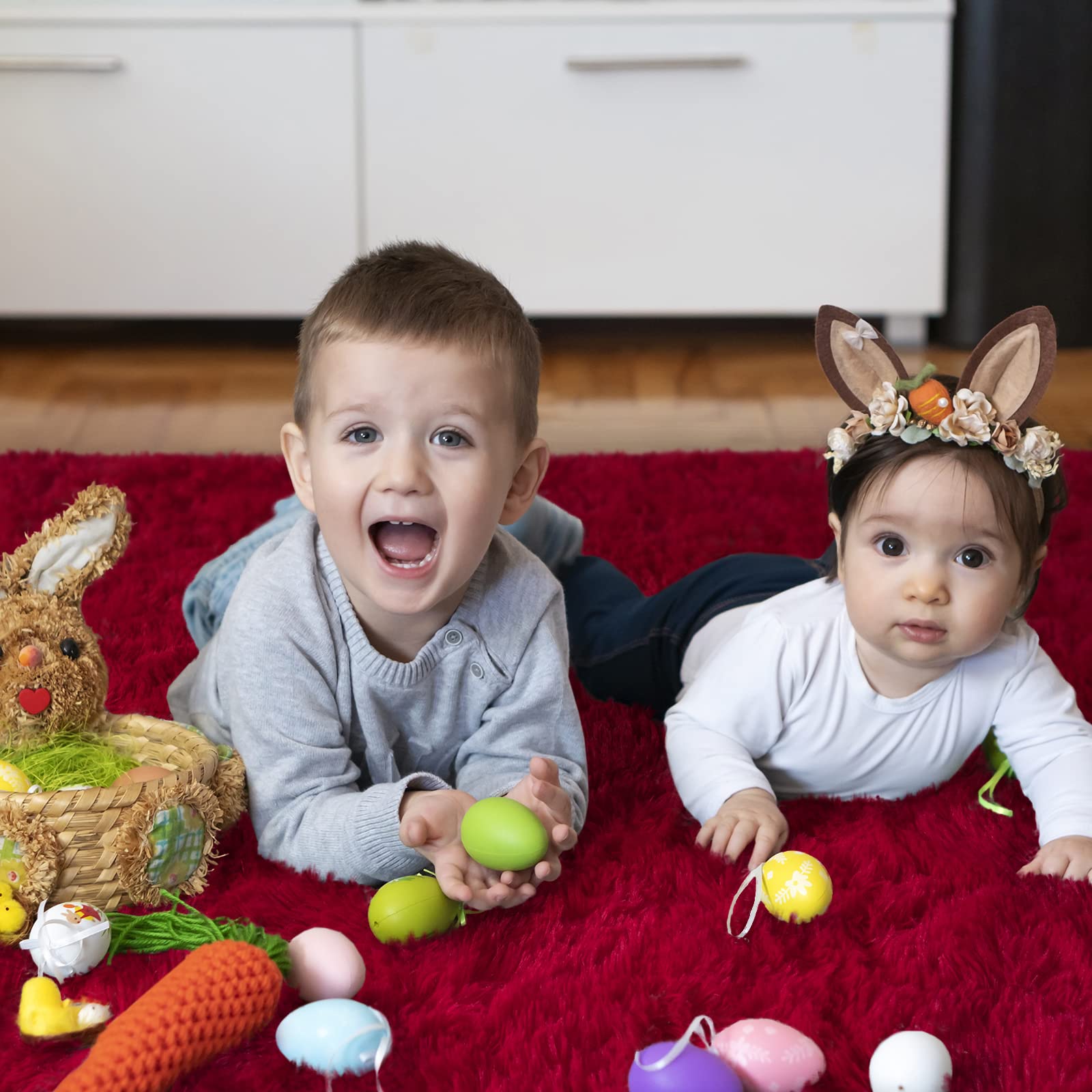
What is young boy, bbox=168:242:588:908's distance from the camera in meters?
0.94

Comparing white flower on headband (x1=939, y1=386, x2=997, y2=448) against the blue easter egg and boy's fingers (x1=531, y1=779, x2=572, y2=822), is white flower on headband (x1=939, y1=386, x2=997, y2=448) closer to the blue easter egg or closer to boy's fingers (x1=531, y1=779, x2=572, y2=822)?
boy's fingers (x1=531, y1=779, x2=572, y2=822)

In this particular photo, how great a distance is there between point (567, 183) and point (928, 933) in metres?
2.15

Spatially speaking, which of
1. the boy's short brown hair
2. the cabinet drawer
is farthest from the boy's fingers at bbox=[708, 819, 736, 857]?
the cabinet drawer

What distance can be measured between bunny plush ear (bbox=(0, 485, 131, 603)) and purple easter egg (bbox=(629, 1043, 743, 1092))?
0.54 metres

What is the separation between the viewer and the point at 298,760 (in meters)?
0.99

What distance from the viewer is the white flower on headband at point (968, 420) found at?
98 centimetres

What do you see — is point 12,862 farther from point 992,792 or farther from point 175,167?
point 175,167

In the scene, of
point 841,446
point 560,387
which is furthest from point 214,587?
point 560,387

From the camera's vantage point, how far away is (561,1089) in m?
0.75

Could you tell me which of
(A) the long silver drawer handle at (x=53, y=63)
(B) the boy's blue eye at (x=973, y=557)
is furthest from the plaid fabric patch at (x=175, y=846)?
(A) the long silver drawer handle at (x=53, y=63)

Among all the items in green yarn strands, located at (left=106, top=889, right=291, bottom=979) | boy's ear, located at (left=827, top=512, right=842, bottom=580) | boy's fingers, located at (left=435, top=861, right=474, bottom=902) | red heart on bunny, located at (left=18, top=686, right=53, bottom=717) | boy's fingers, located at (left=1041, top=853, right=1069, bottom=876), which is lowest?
boy's fingers, located at (left=1041, top=853, right=1069, bottom=876)

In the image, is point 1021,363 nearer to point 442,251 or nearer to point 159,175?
point 442,251

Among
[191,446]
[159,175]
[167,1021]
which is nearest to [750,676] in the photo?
[167,1021]

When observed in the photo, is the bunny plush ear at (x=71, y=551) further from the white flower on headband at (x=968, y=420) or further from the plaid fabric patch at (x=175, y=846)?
the white flower on headband at (x=968, y=420)
